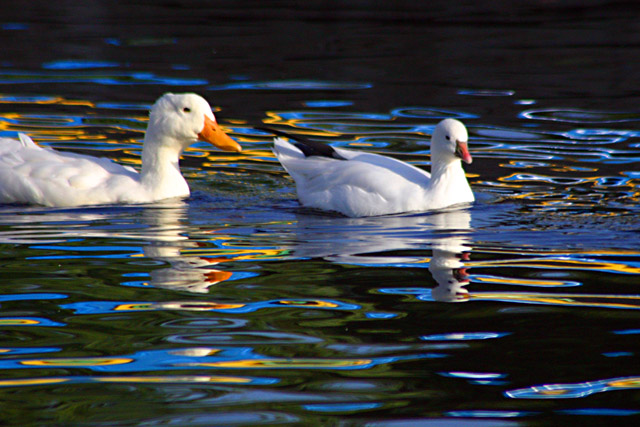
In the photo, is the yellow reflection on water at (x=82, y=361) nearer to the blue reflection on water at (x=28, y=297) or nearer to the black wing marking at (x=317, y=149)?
the blue reflection on water at (x=28, y=297)

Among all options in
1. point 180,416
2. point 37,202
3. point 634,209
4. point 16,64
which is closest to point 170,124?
point 37,202

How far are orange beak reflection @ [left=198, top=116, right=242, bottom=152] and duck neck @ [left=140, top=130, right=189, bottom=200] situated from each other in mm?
289

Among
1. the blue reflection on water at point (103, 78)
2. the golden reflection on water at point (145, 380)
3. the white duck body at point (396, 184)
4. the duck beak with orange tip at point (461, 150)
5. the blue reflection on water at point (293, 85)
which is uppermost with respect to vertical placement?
the blue reflection on water at point (103, 78)

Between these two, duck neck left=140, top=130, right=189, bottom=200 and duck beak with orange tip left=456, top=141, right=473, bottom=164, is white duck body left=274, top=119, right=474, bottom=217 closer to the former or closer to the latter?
duck beak with orange tip left=456, top=141, right=473, bottom=164

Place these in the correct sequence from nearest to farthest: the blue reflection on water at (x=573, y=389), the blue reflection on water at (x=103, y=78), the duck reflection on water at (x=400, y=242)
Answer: the blue reflection on water at (x=573, y=389), the duck reflection on water at (x=400, y=242), the blue reflection on water at (x=103, y=78)

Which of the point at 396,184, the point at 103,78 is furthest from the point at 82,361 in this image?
the point at 103,78

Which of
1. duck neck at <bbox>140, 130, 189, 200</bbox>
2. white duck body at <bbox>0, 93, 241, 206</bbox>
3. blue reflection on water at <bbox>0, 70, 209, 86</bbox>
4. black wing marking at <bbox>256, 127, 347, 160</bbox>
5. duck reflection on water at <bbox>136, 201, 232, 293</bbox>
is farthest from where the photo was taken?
blue reflection on water at <bbox>0, 70, 209, 86</bbox>

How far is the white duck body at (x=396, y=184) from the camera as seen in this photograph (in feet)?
28.2

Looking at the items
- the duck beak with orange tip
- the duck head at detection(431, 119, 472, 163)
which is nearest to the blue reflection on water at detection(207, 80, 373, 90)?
the duck head at detection(431, 119, 472, 163)

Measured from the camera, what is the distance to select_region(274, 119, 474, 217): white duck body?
8.59 meters

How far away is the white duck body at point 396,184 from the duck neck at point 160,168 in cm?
114

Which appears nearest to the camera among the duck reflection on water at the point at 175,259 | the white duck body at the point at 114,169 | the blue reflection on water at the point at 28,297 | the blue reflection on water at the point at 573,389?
the blue reflection on water at the point at 573,389

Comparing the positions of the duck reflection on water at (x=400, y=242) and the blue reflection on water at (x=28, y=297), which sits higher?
the duck reflection on water at (x=400, y=242)

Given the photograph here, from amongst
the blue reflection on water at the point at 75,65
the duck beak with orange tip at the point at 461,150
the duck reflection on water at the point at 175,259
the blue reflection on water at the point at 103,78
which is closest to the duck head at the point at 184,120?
the duck reflection on water at the point at 175,259
